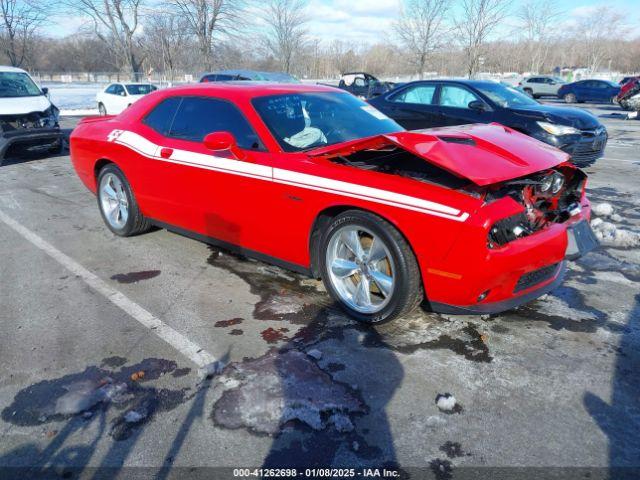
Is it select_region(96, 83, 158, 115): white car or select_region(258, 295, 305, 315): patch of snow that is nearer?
select_region(258, 295, 305, 315): patch of snow

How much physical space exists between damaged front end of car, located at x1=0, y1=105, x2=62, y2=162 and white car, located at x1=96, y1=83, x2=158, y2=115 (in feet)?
28.2

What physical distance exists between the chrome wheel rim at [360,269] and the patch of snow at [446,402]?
730 millimetres

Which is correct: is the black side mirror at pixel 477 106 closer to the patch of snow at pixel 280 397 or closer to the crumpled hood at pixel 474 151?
the crumpled hood at pixel 474 151

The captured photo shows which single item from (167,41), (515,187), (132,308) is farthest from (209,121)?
(167,41)

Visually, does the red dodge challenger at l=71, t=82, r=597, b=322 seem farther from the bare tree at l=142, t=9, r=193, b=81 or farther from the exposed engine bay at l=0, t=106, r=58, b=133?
the bare tree at l=142, t=9, r=193, b=81

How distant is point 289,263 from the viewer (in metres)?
3.59

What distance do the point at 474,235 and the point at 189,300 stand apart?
7.08ft

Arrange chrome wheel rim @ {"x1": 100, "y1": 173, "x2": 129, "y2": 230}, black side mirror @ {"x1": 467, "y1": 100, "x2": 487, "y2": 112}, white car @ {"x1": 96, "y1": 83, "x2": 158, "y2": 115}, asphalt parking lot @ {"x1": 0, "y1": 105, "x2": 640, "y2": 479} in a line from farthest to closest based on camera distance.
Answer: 1. white car @ {"x1": 96, "y1": 83, "x2": 158, "y2": 115}
2. black side mirror @ {"x1": 467, "y1": 100, "x2": 487, "y2": 112}
3. chrome wheel rim @ {"x1": 100, "y1": 173, "x2": 129, "y2": 230}
4. asphalt parking lot @ {"x1": 0, "y1": 105, "x2": 640, "y2": 479}

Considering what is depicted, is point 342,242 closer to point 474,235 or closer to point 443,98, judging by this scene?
point 474,235

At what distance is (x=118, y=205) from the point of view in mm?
Result: 5082

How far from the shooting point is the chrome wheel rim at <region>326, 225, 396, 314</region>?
121 inches

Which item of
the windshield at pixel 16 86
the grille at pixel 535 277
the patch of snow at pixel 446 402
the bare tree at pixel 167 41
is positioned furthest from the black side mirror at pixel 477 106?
the bare tree at pixel 167 41

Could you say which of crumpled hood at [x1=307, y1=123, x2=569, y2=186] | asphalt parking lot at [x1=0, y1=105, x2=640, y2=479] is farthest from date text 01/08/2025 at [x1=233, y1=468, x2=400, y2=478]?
crumpled hood at [x1=307, y1=123, x2=569, y2=186]

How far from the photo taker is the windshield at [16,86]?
961 cm
